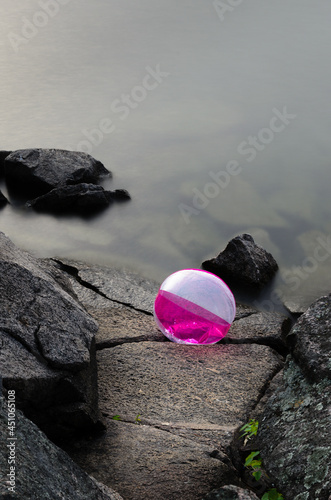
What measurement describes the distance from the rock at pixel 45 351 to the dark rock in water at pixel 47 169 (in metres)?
3.60

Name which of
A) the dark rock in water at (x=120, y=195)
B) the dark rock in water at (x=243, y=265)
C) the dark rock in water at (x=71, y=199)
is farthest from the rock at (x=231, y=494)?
the dark rock in water at (x=120, y=195)

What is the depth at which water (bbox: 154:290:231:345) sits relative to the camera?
3.80 m

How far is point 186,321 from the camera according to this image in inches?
152

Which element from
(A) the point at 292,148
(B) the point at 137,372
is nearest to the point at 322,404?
(B) the point at 137,372

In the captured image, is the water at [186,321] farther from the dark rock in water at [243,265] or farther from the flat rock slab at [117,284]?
the dark rock in water at [243,265]

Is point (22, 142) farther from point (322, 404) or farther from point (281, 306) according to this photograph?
point (322, 404)

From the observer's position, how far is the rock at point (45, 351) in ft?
8.69

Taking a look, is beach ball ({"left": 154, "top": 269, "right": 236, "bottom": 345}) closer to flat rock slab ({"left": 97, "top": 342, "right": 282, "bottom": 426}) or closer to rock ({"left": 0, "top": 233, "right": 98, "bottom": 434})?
flat rock slab ({"left": 97, "top": 342, "right": 282, "bottom": 426})

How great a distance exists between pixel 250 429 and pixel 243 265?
231 centimetres

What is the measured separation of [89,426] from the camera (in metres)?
2.83

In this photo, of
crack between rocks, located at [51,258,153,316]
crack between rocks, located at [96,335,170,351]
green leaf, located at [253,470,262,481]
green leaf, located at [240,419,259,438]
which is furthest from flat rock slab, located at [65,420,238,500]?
→ crack between rocks, located at [51,258,153,316]

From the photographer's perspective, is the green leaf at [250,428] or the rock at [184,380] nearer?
the green leaf at [250,428]

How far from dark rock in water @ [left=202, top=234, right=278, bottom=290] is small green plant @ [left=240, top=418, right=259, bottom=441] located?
2173mm

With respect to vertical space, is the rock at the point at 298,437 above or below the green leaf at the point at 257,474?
above
